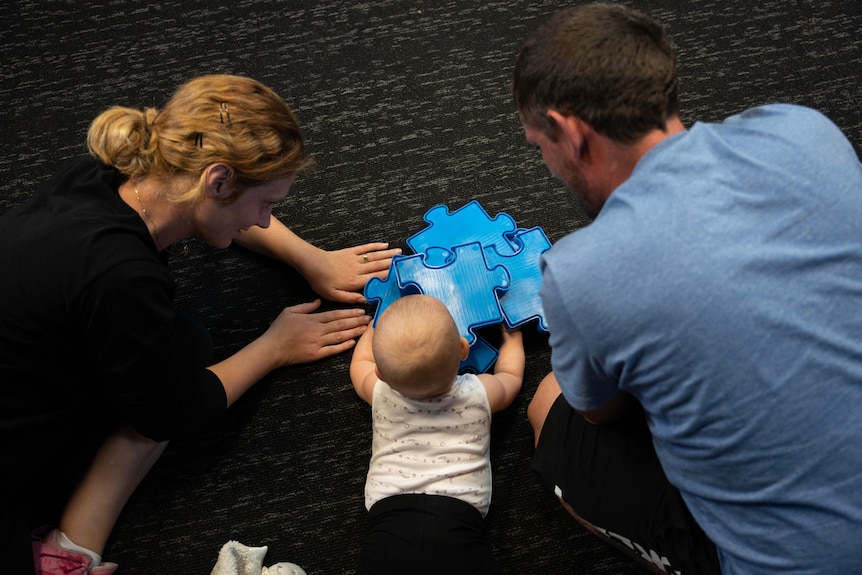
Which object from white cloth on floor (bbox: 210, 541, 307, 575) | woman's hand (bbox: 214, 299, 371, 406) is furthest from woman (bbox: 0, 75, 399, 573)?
white cloth on floor (bbox: 210, 541, 307, 575)

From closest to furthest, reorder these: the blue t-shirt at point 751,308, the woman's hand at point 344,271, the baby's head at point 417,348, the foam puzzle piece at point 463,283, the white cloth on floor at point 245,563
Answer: the blue t-shirt at point 751,308
the baby's head at point 417,348
the white cloth on floor at point 245,563
the foam puzzle piece at point 463,283
the woman's hand at point 344,271

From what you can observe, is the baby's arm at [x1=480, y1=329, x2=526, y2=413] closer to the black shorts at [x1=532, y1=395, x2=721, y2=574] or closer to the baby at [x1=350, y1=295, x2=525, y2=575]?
the baby at [x1=350, y1=295, x2=525, y2=575]

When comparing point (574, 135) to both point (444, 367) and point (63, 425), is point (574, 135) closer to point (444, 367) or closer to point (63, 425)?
point (444, 367)

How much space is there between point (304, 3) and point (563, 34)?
3.87 ft

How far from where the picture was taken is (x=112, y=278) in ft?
3.29

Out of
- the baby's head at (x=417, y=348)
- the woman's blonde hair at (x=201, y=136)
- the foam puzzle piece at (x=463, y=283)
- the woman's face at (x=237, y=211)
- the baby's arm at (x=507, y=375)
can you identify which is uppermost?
the woman's blonde hair at (x=201, y=136)

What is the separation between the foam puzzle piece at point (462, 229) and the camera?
4.97ft

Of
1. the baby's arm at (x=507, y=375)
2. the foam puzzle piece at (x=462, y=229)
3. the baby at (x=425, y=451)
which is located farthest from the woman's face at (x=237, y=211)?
the baby's arm at (x=507, y=375)

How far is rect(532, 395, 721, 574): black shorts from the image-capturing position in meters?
1.00

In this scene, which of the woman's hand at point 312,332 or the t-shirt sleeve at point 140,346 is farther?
the woman's hand at point 312,332

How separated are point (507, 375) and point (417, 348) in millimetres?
333

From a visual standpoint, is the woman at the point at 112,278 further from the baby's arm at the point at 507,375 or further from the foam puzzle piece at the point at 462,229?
the baby's arm at the point at 507,375

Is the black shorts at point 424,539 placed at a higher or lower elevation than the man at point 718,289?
lower

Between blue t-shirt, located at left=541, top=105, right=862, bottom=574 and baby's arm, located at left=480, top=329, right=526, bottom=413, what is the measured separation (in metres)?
0.50
